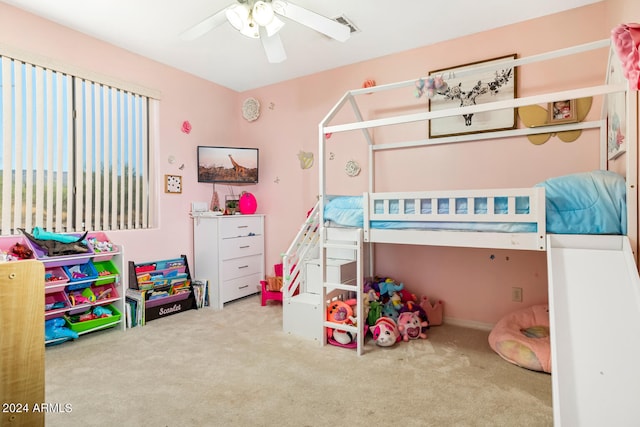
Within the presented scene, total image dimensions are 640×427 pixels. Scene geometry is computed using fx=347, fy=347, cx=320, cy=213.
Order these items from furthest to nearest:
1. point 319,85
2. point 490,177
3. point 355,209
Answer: point 319,85, point 490,177, point 355,209

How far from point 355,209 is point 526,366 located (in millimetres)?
1489

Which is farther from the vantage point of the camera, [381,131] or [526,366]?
[381,131]

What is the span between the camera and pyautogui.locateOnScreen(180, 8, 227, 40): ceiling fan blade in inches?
83.5

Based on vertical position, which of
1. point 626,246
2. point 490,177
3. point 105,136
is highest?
point 105,136

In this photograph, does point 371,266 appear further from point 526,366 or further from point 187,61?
point 187,61

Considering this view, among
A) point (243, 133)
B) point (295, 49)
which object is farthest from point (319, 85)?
point (243, 133)

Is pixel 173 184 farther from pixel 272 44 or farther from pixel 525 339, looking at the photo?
pixel 525 339

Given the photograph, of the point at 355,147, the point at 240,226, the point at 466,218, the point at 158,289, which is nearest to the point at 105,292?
the point at 158,289

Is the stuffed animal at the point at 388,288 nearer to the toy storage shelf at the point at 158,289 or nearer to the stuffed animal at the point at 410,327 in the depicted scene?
the stuffed animal at the point at 410,327

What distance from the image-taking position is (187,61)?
11.8 feet

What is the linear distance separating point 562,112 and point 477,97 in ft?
2.11

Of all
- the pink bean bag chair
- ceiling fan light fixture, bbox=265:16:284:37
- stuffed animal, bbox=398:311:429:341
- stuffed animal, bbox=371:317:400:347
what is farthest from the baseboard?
ceiling fan light fixture, bbox=265:16:284:37

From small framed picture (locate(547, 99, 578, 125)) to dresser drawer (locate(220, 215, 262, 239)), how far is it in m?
3.01

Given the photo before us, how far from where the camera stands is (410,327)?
2.73 metres
